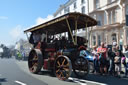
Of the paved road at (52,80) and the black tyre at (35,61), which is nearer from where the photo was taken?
the paved road at (52,80)

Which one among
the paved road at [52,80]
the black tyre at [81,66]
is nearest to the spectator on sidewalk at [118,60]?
the paved road at [52,80]

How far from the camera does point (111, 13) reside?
2791 cm

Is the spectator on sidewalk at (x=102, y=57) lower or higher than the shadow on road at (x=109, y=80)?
higher

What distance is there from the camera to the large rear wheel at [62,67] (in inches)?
318

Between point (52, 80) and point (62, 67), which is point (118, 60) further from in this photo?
point (52, 80)

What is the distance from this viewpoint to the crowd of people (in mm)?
9625

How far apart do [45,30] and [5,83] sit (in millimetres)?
4261

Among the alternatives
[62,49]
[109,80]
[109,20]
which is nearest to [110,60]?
[109,80]

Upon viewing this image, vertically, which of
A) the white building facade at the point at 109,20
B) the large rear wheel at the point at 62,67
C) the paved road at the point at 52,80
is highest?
the white building facade at the point at 109,20

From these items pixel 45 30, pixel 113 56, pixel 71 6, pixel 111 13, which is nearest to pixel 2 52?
pixel 71 6

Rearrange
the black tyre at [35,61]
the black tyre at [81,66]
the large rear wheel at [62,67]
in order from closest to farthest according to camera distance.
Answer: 1. the large rear wheel at [62,67]
2. the black tyre at [81,66]
3. the black tyre at [35,61]

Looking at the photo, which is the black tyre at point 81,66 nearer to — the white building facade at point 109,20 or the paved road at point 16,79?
the paved road at point 16,79

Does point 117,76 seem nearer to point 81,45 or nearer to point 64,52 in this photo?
point 81,45

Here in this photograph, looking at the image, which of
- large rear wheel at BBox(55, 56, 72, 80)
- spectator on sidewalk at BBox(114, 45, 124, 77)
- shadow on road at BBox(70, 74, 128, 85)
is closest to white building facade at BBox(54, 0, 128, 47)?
spectator on sidewalk at BBox(114, 45, 124, 77)
